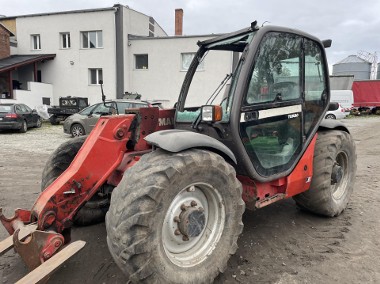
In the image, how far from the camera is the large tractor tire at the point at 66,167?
142 inches

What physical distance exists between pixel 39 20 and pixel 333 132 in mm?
25696

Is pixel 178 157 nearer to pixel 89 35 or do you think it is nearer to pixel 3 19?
pixel 89 35

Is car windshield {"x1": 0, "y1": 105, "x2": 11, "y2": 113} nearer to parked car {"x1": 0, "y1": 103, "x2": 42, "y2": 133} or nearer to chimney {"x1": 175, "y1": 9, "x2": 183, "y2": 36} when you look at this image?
parked car {"x1": 0, "y1": 103, "x2": 42, "y2": 133}

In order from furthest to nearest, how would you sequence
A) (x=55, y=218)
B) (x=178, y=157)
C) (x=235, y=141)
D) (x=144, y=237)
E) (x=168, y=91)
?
1. (x=168, y=91)
2. (x=235, y=141)
3. (x=55, y=218)
4. (x=178, y=157)
5. (x=144, y=237)

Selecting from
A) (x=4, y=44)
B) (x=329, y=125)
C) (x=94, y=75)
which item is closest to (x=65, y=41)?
(x=94, y=75)

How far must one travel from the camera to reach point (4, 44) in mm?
24547

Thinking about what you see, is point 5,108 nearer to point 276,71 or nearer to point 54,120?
point 54,120

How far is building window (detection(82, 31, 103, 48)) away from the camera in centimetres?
2350

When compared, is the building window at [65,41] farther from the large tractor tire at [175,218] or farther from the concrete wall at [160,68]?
the large tractor tire at [175,218]

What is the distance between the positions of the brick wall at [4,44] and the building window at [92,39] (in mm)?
6135

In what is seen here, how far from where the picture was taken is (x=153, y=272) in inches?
89.1

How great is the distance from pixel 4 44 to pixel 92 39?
7.04 m

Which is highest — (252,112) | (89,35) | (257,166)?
(89,35)

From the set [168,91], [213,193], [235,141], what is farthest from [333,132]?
[168,91]
